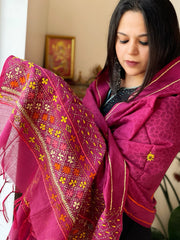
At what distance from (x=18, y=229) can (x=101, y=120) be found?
1.58 feet

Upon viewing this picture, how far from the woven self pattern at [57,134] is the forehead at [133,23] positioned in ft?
0.91

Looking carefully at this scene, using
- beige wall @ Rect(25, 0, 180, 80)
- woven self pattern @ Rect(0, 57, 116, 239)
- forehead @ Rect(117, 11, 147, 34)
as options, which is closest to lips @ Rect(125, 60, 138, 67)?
forehead @ Rect(117, 11, 147, 34)

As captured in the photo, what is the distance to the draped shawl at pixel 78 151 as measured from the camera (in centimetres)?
93

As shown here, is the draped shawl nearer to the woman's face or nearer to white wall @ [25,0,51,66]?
the woman's face

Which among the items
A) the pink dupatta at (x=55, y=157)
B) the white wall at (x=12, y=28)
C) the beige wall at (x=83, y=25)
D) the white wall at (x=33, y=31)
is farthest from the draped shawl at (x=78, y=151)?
the beige wall at (x=83, y=25)

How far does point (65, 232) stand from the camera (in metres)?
0.97

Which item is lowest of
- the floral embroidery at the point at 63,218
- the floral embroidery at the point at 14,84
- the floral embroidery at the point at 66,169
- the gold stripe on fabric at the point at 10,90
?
the floral embroidery at the point at 63,218

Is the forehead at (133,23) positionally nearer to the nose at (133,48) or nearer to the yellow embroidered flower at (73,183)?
the nose at (133,48)

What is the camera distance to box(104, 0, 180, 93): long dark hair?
37.4 inches

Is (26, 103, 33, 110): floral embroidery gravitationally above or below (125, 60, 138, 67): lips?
below

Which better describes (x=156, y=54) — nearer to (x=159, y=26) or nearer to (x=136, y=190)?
(x=159, y=26)

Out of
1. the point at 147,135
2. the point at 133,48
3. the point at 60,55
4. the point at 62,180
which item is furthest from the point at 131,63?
the point at 60,55

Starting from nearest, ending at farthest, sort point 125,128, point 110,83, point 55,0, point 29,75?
point 29,75 < point 125,128 < point 110,83 < point 55,0

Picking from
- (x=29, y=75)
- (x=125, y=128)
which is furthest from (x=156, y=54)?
(x=29, y=75)
